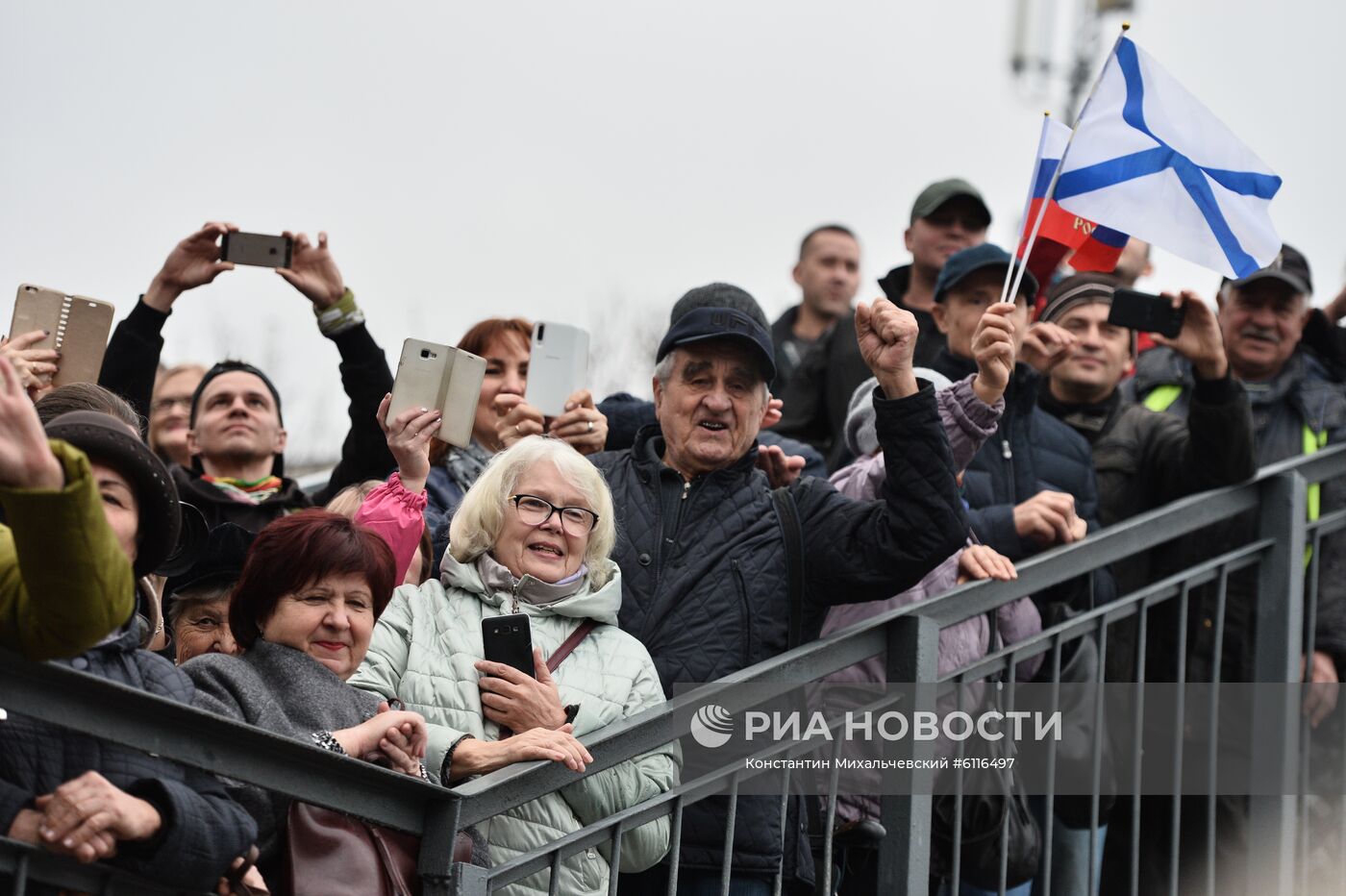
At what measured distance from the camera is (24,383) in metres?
4.33

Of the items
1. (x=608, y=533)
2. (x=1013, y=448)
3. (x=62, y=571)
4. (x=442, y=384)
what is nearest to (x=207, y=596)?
(x=442, y=384)

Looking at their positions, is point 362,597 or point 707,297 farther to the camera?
point 707,297

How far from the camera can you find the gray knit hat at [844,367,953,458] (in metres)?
5.05

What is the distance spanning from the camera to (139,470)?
3061 millimetres

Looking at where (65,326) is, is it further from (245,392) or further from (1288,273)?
(1288,273)

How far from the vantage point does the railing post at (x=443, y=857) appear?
3.39 m

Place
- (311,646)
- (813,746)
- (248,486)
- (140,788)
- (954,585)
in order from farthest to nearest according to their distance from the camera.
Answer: (248,486)
(954,585)
(813,746)
(311,646)
(140,788)

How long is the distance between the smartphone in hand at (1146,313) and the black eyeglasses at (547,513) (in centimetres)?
220

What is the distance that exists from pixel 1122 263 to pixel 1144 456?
1.88m

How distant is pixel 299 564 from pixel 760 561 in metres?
1.27

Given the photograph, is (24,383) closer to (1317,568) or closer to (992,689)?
(992,689)

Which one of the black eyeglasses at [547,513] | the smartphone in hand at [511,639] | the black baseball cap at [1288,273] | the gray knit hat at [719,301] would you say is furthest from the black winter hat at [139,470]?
the black baseball cap at [1288,273]

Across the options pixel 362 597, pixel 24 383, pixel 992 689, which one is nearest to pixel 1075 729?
pixel 992 689

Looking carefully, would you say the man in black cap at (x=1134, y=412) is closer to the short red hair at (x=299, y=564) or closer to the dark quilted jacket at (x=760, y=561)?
the dark quilted jacket at (x=760, y=561)
